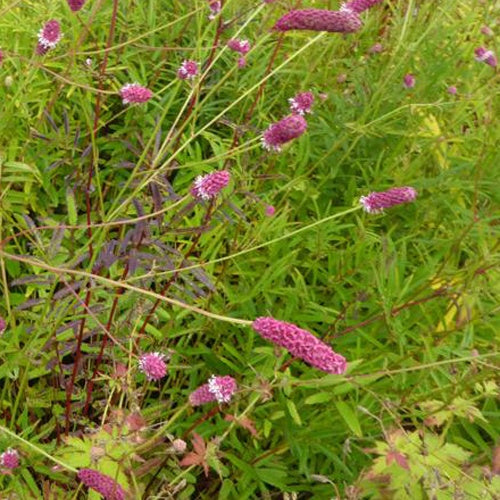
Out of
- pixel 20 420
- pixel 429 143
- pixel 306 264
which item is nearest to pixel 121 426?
pixel 20 420

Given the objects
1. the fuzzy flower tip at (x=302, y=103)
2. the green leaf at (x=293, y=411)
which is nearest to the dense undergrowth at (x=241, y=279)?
the green leaf at (x=293, y=411)

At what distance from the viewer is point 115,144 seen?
2.11 metres

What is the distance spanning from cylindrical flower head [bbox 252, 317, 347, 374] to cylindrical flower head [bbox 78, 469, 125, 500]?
0.33 meters

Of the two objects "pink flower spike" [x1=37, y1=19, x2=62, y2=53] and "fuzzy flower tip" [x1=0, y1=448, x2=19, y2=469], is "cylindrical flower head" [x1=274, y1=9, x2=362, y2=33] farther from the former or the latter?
"fuzzy flower tip" [x1=0, y1=448, x2=19, y2=469]

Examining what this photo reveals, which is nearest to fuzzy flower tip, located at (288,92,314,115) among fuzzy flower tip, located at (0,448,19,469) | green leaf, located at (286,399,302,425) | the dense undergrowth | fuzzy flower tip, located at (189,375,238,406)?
the dense undergrowth

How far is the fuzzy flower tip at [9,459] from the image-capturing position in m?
1.30

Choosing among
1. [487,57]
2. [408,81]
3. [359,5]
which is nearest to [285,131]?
[359,5]

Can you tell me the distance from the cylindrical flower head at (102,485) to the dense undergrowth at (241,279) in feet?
0.12

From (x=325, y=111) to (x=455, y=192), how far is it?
520 millimetres

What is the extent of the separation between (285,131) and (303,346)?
522 mm

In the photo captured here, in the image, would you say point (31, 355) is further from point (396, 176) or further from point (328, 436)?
point (396, 176)

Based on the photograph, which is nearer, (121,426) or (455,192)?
(121,426)

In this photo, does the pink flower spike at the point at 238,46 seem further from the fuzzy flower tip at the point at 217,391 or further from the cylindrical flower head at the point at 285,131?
the fuzzy flower tip at the point at 217,391

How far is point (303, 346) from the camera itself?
99 centimetres
